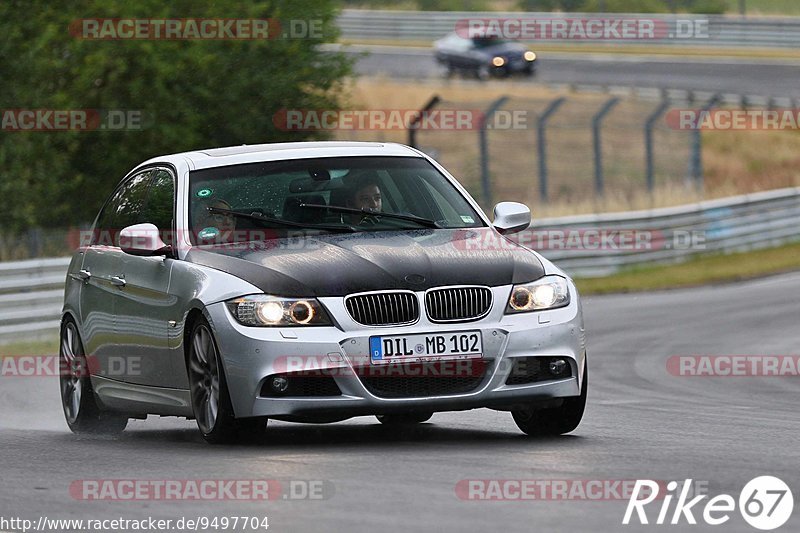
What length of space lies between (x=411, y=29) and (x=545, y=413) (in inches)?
2109

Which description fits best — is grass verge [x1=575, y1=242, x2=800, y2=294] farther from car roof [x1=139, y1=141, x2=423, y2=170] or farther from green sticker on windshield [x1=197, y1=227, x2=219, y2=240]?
green sticker on windshield [x1=197, y1=227, x2=219, y2=240]

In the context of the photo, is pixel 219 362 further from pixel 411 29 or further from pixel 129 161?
pixel 411 29

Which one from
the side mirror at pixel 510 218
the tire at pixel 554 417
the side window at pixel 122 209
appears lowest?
the tire at pixel 554 417

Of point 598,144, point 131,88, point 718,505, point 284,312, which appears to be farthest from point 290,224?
point 598,144

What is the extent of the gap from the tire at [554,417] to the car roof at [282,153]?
1.77 metres

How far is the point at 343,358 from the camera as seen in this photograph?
834 centimetres

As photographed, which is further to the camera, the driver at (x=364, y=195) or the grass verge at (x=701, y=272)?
the grass verge at (x=701, y=272)

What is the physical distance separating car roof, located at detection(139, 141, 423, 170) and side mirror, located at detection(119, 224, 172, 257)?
1.83 feet

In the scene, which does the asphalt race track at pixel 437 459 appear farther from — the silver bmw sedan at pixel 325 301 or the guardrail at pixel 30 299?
the guardrail at pixel 30 299

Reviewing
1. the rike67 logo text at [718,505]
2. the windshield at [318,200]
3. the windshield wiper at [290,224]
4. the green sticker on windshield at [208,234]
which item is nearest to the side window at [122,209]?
the windshield at [318,200]

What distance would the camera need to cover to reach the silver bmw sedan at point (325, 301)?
331 inches

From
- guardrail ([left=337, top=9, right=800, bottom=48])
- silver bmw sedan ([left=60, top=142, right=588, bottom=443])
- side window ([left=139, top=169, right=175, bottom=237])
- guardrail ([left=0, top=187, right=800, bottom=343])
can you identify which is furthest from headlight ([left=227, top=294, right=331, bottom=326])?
guardrail ([left=337, top=9, right=800, bottom=48])

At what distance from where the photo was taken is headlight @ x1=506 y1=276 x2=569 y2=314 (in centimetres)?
870

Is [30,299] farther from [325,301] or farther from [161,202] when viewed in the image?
[325,301]
